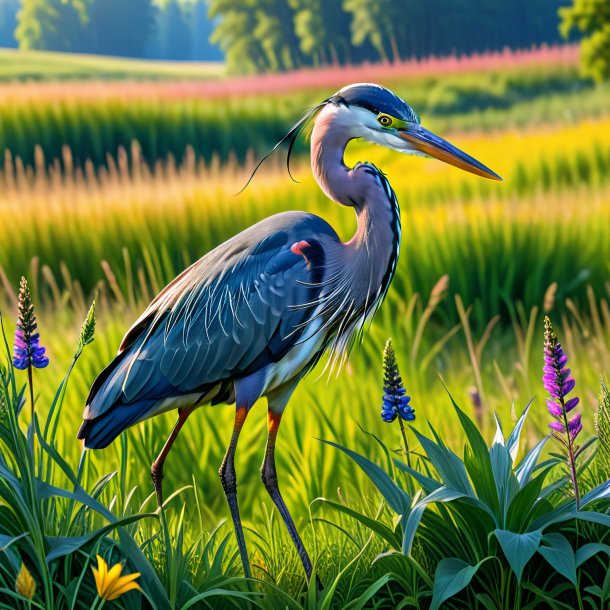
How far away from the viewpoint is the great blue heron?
108 inches

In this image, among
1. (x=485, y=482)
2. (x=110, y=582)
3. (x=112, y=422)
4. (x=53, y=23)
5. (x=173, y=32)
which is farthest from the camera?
(x=173, y=32)

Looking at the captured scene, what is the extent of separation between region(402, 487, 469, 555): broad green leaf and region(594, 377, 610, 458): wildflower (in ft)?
1.39

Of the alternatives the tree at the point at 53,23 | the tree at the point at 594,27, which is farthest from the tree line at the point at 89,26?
the tree at the point at 594,27

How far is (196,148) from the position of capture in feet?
43.0

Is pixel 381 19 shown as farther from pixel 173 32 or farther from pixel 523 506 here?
pixel 523 506

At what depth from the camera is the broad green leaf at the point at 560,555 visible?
229cm

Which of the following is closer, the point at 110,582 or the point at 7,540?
the point at 110,582

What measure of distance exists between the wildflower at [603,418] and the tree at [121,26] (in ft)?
87.2

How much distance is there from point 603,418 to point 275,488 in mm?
1005

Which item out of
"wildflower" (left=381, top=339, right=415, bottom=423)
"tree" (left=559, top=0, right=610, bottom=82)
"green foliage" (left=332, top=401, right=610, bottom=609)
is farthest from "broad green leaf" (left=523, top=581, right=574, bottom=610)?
"tree" (left=559, top=0, right=610, bottom=82)

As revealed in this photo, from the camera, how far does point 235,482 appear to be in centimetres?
Result: 282

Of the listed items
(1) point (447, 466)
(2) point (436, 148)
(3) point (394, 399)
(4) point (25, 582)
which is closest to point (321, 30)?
(2) point (436, 148)

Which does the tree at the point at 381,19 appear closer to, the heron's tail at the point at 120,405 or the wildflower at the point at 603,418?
the heron's tail at the point at 120,405

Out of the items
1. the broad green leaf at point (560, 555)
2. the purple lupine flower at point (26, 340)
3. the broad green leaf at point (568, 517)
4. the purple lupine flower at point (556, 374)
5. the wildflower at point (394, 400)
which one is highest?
the purple lupine flower at point (26, 340)
